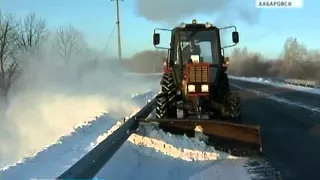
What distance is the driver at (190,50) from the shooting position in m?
13.5

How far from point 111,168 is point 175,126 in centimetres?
270

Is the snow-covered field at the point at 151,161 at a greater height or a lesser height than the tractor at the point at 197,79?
lesser

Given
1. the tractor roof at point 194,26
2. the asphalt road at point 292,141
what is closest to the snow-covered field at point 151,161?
the asphalt road at point 292,141

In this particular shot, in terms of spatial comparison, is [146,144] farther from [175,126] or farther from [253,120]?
[253,120]

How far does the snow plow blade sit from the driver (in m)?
3.59

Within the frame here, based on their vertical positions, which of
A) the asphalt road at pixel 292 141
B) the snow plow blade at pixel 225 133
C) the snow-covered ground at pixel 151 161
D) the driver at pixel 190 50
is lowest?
the asphalt road at pixel 292 141

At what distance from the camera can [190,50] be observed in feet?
44.3

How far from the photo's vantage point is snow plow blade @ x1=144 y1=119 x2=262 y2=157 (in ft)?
30.7

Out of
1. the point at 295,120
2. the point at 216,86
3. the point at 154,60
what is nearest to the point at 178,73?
the point at 216,86

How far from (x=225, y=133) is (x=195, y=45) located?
433 cm

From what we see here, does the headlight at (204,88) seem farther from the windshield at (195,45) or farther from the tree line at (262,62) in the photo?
the tree line at (262,62)

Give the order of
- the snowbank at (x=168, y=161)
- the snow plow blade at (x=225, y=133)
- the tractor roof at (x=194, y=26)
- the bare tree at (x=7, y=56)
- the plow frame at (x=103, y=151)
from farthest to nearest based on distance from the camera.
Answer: the bare tree at (x=7, y=56) → the tractor roof at (x=194, y=26) → the snow plow blade at (x=225, y=133) → the snowbank at (x=168, y=161) → the plow frame at (x=103, y=151)

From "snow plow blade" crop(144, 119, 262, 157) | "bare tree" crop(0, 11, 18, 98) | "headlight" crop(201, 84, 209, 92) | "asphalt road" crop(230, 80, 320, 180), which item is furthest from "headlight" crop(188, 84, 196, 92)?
"bare tree" crop(0, 11, 18, 98)

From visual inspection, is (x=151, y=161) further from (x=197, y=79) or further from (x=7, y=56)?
(x=7, y=56)
